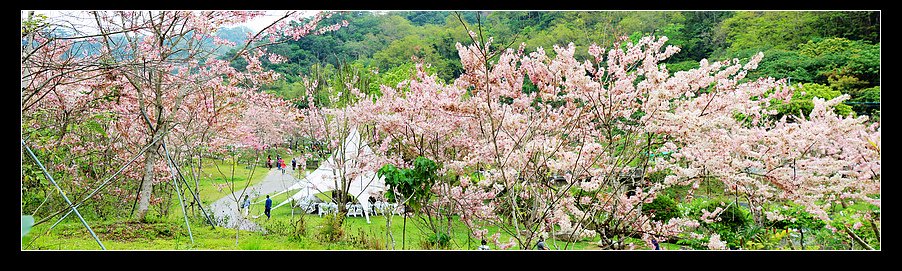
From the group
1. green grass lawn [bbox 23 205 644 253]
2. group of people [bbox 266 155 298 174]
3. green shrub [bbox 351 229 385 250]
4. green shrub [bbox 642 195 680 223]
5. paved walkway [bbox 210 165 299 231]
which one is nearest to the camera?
green grass lawn [bbox 23 205 644 253]

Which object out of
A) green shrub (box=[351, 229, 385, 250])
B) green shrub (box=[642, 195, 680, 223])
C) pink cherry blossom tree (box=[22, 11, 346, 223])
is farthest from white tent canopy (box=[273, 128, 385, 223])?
green shrub (box=[642, 195, 680, 223])

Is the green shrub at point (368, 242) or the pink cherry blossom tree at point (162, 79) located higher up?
the pink cherry blossom tree at point (162, 79)

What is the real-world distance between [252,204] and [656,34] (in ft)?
12.0

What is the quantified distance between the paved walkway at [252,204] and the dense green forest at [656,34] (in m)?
0.87

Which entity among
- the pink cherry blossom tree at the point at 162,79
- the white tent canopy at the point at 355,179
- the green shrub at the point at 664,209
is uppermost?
the pink cherry blossom tree at the point at 162,79

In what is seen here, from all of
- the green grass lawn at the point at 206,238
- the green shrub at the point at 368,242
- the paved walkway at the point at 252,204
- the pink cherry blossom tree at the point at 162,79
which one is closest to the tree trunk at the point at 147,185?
the pink cherry blossom tree at the point at 162,79

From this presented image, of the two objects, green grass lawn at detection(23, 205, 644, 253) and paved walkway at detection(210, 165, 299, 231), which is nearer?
green grass lawn at detection(23, 205, 644, 253)

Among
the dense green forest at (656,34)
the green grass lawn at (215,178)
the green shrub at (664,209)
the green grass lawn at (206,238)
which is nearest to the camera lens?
the green grass lawn at (206,238)

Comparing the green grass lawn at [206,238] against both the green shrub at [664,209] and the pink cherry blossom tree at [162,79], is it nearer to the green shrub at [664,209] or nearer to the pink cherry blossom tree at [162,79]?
the pink cherry blossom tree at [162,79]

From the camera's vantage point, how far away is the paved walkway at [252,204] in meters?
A: 4.40

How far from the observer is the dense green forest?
13.6ft

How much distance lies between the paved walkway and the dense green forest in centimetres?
87

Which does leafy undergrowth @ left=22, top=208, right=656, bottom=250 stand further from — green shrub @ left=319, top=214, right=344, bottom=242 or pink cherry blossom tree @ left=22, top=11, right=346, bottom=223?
pink cherry blossom tree @ left=22, top=11, right=346, bottom=223
